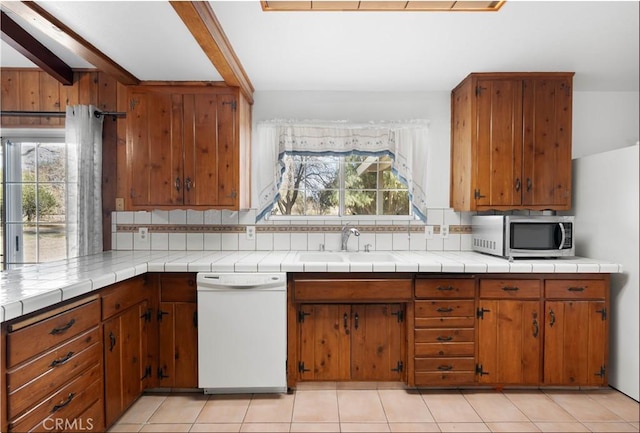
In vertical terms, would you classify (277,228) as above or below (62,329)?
above

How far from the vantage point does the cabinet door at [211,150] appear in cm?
256

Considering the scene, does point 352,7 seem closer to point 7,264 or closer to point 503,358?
point 503,358

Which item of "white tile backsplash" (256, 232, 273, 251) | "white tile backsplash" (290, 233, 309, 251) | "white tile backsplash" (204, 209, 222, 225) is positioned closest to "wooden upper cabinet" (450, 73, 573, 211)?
"white tile backsplash" (290, 233, 309, 251)

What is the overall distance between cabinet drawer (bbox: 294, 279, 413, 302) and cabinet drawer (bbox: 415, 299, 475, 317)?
0.35ft

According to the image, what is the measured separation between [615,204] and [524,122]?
81 cm

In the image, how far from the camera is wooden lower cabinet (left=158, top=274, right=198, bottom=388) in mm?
2273

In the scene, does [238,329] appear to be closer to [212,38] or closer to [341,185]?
[341,185]

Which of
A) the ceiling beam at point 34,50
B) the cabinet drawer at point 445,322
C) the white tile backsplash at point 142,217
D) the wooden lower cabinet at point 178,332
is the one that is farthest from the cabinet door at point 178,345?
the ceiling beam at point 34,50

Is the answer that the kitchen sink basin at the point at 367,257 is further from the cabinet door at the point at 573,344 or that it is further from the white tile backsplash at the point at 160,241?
the white tile backsplash at the point at 160,241

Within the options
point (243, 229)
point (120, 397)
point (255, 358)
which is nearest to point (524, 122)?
point (243, 229)

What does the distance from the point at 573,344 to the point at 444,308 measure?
89cm

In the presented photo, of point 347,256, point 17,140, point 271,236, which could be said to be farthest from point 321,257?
point 17,140

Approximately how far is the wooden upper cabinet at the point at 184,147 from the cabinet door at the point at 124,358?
2.82 feet

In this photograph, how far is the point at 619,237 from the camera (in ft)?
7.49
